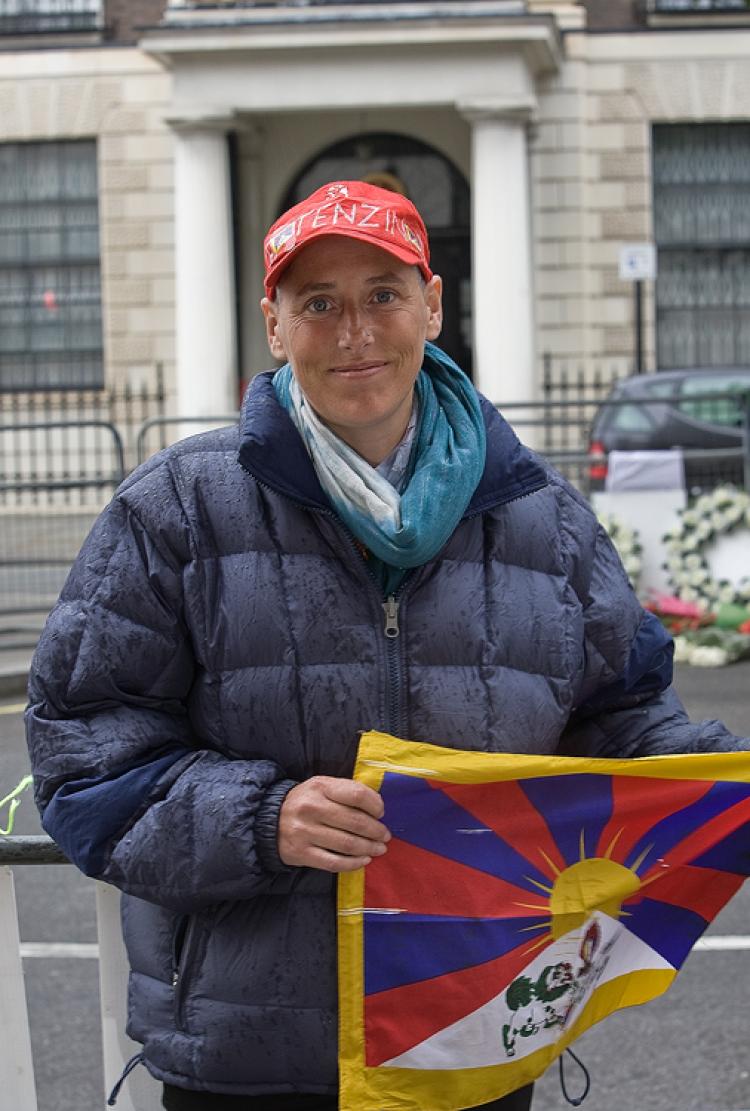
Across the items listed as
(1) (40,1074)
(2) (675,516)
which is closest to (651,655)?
(1) (40,1074)

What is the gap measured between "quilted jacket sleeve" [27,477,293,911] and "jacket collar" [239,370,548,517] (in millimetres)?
138

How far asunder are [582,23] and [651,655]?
2024 centimetres

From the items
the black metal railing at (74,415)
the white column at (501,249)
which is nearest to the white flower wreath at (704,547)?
the black metal railing at (74,415)

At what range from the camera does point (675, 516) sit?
11.6 meters

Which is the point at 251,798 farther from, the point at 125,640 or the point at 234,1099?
the point at 234,1099

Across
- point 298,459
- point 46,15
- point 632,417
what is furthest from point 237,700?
point 46,15

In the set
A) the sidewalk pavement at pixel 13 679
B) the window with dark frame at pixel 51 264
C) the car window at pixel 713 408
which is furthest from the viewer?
the window with dark frame at pixel 51 264

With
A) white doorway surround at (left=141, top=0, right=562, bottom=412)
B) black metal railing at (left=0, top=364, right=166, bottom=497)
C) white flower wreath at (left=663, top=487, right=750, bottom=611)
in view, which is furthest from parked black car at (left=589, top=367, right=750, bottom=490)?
white doorway surround at (left=141, top=0, right=562, bottom=412)

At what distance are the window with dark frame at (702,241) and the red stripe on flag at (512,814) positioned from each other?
20.2 meters

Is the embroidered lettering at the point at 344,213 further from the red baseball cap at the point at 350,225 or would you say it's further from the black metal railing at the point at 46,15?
the black metal railing at the point at 46,15

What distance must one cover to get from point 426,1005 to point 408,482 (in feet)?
2.42

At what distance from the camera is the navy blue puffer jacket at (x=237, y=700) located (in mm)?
2219

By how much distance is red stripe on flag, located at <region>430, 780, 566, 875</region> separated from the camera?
2.35 meters

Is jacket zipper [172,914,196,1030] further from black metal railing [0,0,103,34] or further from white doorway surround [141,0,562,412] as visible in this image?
black metal railing [0,0,103,34]
